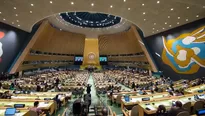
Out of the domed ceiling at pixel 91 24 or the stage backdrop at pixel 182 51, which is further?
the domed ceiling at pixel 91 24

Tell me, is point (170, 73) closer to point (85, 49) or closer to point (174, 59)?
point (174, 59)

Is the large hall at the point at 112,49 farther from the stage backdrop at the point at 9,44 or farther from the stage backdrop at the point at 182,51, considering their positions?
the stage backdrop at the point at 9,44

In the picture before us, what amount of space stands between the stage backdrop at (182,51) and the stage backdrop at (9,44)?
2616 cm

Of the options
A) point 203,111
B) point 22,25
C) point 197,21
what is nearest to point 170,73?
point 197,21

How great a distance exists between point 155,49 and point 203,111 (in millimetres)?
23712

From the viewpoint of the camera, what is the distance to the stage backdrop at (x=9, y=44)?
2017 cm

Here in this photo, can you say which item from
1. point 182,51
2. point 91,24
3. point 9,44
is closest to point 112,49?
point 91,24

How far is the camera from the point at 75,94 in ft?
39.8

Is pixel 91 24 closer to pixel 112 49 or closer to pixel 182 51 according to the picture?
pixel 112 49

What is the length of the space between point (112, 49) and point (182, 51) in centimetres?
2490

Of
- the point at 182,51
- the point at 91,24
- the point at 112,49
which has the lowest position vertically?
the point at 182,51

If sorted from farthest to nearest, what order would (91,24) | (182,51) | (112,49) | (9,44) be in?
(112,49)
(91,24)
(9,44)
(182,51)

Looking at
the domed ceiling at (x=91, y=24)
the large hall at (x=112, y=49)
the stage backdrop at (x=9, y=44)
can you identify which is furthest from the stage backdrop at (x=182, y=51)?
the stage backdrop at (x=9, y=44)

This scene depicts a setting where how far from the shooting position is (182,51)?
62.7ft
